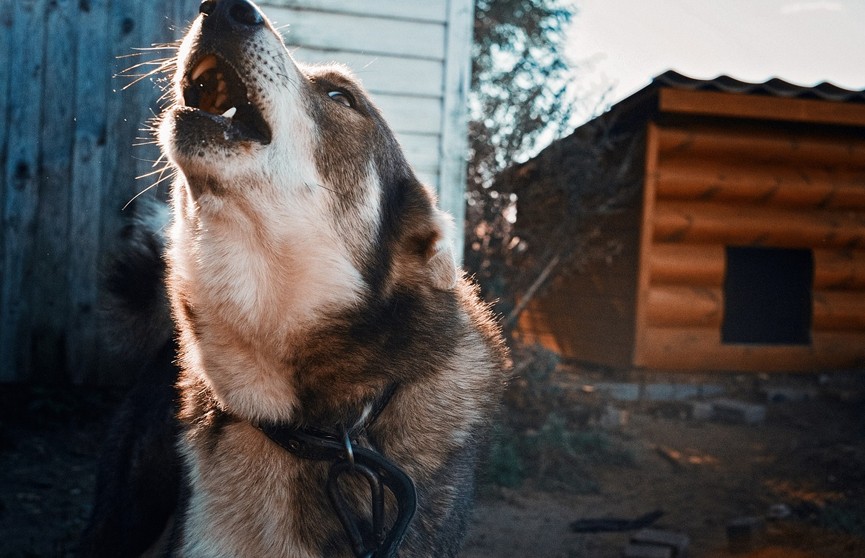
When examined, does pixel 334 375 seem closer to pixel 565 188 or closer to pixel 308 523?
pixel 308 523

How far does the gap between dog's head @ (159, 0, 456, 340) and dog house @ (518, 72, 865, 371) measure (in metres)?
5.73

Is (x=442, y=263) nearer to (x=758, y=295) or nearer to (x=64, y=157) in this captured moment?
(x=64, y=157)

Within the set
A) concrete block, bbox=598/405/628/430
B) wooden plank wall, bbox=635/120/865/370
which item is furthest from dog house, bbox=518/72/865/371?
concrete block, bbox=598/405/628/430

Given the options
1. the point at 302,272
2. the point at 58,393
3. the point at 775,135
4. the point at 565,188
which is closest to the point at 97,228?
the point at 58,393

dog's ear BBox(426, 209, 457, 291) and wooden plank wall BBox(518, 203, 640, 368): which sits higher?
dog's ear BBox(426, 209, 457, 291)

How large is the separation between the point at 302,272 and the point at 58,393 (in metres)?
3.35

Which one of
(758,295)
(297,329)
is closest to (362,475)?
(297,329)

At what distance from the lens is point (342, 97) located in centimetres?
240

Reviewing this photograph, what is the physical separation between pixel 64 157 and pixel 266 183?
316 cm

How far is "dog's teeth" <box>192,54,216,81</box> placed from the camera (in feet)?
6.63

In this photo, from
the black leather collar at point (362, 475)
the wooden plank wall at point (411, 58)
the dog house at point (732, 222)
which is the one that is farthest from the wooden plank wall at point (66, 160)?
the dog house at point (732, 222)

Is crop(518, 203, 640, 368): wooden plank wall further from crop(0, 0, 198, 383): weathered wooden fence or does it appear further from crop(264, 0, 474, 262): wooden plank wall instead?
crop(0, 0, 198, 383): weathered wooden fence

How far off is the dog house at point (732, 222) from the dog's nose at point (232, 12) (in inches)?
235

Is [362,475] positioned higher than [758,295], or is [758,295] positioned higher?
[758,295]
